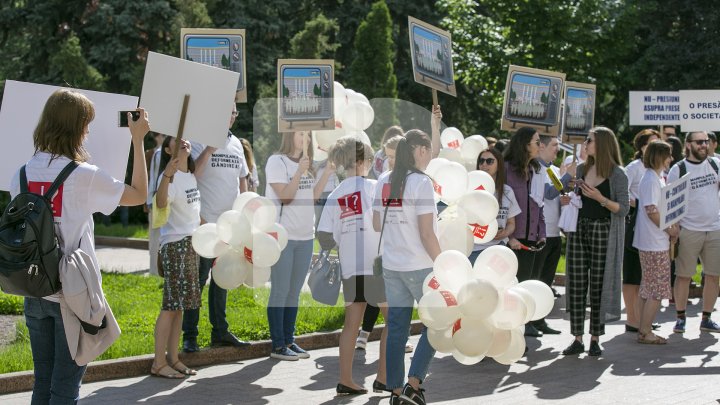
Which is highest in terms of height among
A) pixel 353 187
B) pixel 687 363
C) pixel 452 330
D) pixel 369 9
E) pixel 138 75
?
pixel 369 9

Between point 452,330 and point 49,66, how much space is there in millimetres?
26162

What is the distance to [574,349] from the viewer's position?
32.8ft

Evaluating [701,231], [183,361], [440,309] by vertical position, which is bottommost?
[183,361]

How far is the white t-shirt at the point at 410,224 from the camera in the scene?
729cm

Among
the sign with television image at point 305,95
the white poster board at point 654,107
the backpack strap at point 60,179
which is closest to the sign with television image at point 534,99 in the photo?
the sign with television image at point 305,95

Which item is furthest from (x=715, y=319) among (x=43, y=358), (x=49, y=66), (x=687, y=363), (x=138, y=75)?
(x=49, y=66)

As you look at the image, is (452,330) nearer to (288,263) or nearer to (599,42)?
(288,263)

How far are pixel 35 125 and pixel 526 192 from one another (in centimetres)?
507

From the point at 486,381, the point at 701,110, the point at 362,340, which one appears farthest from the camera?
the point at 701,110

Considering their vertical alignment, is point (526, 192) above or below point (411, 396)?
above

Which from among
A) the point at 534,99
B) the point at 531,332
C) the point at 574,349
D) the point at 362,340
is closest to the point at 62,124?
the point at 362,340

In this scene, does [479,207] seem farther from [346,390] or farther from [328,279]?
[346,390]

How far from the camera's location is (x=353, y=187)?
317 inches

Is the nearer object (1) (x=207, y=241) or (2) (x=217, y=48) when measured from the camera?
(1) (x=207, y=241)
